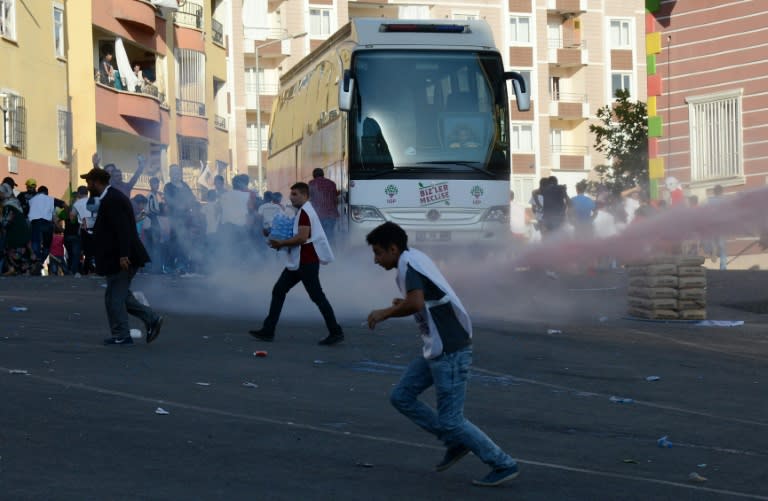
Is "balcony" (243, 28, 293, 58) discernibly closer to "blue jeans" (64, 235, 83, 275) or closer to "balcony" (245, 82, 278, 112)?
"balcony" (245, 82, 278, 112)

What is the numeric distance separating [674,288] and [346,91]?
20.3 ft

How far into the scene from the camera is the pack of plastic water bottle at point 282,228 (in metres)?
16.0

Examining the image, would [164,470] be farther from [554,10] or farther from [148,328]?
[554,10]

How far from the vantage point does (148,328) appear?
15.0m

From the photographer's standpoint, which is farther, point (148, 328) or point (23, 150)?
point (23, 150)

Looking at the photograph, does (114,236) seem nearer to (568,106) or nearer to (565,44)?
(568,106)

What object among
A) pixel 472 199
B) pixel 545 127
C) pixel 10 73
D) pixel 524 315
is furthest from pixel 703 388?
pixel 545 127

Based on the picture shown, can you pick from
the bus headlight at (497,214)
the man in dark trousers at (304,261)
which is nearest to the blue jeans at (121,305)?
the man in dark trousers at (304,261)

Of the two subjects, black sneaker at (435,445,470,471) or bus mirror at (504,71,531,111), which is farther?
bus mirror at (504,71,531,111)

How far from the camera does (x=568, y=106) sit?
81.1 metres

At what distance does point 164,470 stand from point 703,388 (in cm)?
624

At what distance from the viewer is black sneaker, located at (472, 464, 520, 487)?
818 cm

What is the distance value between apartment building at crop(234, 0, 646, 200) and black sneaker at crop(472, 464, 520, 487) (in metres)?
68.1

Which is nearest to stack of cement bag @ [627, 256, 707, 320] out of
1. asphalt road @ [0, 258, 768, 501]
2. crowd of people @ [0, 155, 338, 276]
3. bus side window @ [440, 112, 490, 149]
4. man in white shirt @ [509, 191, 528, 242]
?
asphalt road @ [0, 258, 768, 501]
